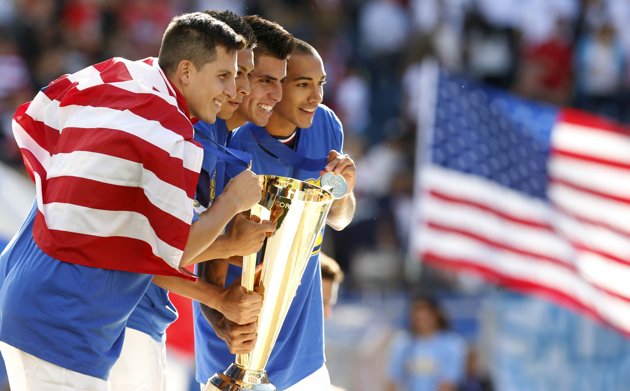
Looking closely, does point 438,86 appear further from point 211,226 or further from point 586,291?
point 211,226

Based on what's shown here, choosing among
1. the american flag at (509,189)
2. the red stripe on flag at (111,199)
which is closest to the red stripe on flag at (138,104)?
the red stripe on flag at (111,199)

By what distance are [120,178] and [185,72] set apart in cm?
45

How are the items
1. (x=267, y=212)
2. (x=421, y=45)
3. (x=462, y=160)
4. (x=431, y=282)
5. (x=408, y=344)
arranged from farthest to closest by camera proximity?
1. (x=421, y=45)
2. (x=431, y=282)
3. (x=462, y=160)
4. (x=408, y=344)
5. (x=267, y=212)

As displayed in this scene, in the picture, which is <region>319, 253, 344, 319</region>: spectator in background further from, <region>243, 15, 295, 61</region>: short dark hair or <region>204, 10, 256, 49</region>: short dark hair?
<region>204, 10, 256, 49</region>: short dark hair

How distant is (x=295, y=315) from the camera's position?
16.0 ft

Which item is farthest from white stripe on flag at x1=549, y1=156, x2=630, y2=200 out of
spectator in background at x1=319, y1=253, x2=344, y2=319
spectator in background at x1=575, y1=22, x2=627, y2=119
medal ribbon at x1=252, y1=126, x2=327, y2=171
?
medal ribbon at x1=252, y1=126, x2=327, y2=171

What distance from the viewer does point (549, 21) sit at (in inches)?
537

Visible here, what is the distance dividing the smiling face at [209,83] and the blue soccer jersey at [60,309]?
0.58 m

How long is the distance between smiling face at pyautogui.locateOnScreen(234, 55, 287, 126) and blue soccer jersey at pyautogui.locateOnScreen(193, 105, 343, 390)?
18 centimetres

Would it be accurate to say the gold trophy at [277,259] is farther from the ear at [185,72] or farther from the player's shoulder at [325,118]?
the player's shoulder at [325,118]

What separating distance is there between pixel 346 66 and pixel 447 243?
4702 mm

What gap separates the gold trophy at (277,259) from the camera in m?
4.25

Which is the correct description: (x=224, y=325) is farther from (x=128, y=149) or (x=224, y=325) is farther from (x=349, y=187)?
(x=128, y=149)

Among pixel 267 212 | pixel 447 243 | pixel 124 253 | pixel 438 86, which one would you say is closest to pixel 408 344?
pixel 447 243
